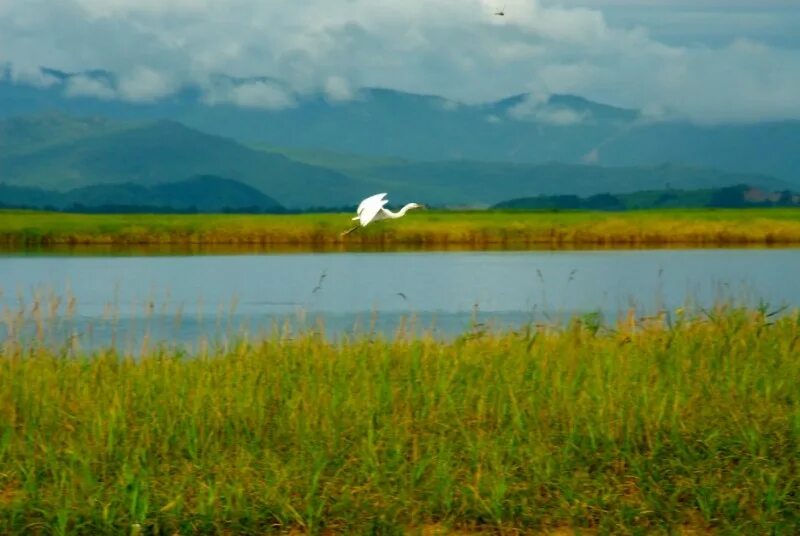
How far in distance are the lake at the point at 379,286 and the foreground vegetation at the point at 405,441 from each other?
284 cm

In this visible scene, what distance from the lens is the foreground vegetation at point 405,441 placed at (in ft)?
25.5

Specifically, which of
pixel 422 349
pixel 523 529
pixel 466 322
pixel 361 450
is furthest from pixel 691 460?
pixel 466 322

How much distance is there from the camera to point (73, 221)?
71.9m

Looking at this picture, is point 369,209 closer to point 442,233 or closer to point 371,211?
point 371,211

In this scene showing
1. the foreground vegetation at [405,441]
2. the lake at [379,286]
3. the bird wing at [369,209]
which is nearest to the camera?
the foreground vegetation at [405,441]

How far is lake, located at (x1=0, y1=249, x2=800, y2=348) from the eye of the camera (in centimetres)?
2228

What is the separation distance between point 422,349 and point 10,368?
327cm

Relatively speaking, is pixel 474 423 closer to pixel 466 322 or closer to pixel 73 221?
pixel 466 322

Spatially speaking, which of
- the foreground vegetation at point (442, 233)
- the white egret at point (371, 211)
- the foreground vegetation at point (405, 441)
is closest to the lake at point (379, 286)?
the white egret at point (371, 211)

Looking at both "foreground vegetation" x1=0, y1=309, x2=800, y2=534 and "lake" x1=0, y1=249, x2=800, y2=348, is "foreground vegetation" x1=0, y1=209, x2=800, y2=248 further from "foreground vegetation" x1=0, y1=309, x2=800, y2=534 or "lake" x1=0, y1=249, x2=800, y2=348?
"foreground vegetation" x1=0, y1=309, x2=800, y2=534

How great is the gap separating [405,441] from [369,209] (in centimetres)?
328

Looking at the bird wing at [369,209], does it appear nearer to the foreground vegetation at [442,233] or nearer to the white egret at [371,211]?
the white egret at [371,211]

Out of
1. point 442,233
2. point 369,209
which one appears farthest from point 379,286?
point 442,233

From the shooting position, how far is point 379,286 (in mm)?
32406
